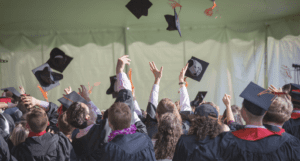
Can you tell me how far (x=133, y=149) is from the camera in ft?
6.29

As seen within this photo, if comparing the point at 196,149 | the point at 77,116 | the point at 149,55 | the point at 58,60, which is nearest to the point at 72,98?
the point at 77,116

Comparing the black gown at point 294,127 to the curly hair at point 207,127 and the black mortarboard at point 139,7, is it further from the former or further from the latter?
the black mortarboard at point 139,7

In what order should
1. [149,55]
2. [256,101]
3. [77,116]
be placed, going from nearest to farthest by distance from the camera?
[256,101], [77,116], [149,55]

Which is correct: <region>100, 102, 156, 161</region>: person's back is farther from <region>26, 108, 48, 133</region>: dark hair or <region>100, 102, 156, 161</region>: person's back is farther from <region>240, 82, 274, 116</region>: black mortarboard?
<region>240, 82, 274, 116</region>: black mortarboard

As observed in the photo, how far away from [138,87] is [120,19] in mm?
2111

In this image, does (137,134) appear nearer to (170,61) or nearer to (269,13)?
(170,61)

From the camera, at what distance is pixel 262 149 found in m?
1.81

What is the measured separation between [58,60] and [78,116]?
2608 mm

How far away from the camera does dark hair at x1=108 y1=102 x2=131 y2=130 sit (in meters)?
1.95

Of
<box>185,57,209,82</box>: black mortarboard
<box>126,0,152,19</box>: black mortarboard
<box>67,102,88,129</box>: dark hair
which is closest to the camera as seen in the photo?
<box>67,102,88,129</box>: dark hair

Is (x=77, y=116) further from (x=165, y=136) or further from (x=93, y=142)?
(x=165, y=136)

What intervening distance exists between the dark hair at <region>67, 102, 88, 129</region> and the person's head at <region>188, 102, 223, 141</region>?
1.04m

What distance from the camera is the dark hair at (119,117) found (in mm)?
1947

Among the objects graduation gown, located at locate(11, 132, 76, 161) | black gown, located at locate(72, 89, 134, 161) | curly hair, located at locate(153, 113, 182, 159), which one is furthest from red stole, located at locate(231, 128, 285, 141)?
graduation gown, located at locate(11, 132, 76, 161)
